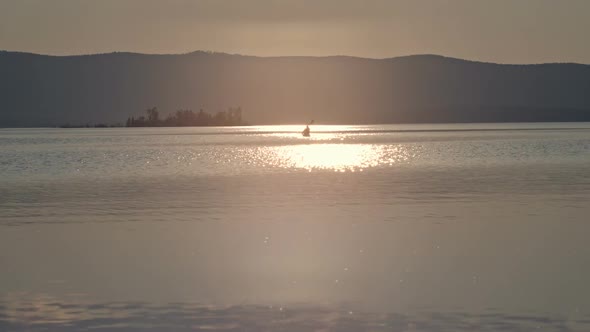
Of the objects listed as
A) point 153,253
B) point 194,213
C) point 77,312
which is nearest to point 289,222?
point 194,213

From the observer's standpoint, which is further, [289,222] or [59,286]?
[289,222]

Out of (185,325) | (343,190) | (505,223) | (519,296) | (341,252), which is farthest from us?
(343,190)

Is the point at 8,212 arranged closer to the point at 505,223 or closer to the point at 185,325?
the point at 505,223

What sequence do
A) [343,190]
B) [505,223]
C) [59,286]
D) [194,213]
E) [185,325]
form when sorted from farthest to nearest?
[343,190] → [194,213] → [505,223] → [59,286] → [185,325]

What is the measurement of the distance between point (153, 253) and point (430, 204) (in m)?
10.8

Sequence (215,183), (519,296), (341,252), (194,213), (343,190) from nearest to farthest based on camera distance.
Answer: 1. (519,296)
2. (341,252)
3. (194,213)
4. (343,190)
5. (215,183)

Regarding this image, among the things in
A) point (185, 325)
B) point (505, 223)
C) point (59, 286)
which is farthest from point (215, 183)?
point (185, 325)

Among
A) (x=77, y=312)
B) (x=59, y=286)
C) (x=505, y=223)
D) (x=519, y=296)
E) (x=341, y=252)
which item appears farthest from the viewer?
(x=505, y=223)

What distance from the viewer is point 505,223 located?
21734 millimetres

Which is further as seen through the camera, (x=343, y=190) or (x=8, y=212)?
(x=343, y=190)

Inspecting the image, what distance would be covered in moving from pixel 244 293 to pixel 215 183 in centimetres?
2401

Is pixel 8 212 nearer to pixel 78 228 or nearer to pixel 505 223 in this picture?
pixel 78 228

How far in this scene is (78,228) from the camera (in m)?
21.9

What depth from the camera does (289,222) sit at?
2253 centimetres
